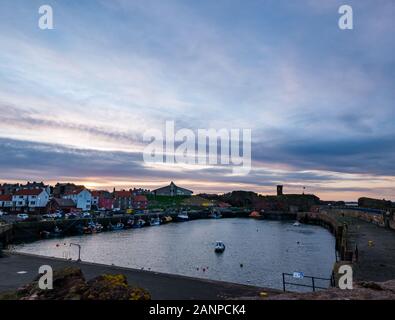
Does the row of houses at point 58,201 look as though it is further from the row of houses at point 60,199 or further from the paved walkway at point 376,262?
the paved walkway at point 376,262

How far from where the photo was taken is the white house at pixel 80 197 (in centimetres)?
14300

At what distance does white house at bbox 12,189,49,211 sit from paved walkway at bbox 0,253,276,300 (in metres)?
100

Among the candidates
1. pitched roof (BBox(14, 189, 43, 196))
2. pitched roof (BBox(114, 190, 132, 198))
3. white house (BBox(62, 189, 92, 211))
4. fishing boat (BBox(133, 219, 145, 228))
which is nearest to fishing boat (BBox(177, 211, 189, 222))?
pitched roof (BBox(114, 190, 132, 198))

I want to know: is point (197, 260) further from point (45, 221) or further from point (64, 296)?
point (45, 221)

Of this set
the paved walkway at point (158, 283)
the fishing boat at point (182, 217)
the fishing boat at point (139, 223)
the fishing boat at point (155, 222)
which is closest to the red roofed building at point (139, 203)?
the fishing boat at point (182, 217)

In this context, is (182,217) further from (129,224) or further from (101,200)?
(129,224)

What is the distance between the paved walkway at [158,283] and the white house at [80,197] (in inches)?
4511

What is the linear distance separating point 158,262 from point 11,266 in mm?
27029

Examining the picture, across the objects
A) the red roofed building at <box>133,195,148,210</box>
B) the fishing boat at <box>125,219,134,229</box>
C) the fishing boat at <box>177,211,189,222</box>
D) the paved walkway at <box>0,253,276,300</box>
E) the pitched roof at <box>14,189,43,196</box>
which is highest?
the pitched roof at <box>14,189,43,196</box>

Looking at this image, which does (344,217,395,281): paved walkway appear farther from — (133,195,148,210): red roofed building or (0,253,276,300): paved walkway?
(133,195,148,210): red roofed building

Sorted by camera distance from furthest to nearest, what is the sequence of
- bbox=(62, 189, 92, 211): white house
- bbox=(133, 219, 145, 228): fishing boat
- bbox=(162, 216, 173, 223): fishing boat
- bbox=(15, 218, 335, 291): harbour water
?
bbox=(162, 216, 173, 223): fishing boat → bbox=(62, 189, 92, 211): white house → bbox=(133, 219, 145, 228): fishing boat → bbox=(15, 218, 335, 291): harbour water

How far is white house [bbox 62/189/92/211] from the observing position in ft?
469

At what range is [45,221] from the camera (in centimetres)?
9012
